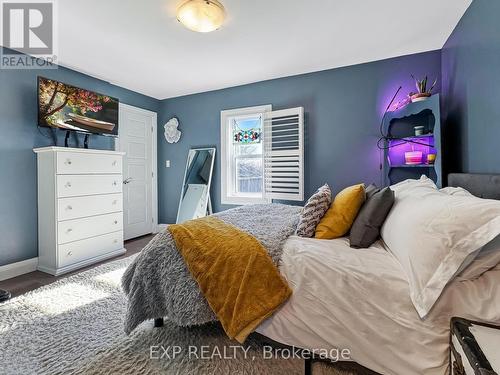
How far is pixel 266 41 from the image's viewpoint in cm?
255

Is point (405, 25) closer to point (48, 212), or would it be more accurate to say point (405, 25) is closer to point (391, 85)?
point (391, 85)

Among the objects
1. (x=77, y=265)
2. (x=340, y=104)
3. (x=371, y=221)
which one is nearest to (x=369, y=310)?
(x=371, y=221)

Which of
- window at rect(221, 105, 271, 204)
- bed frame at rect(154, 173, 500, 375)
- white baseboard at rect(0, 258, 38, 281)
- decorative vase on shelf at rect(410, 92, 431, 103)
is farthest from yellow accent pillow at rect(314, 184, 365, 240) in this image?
white baseboard at rect(0, 258, 38, 281)

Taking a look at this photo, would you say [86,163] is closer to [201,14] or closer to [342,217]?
[201,14]

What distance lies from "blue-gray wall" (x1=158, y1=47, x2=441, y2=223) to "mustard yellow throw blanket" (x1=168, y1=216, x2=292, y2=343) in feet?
7.29

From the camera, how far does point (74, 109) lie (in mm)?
2988

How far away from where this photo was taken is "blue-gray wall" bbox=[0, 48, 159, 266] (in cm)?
265

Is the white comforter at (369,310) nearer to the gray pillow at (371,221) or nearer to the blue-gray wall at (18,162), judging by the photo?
the gray pillow at (371,221)

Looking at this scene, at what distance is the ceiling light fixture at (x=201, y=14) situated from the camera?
1.91m

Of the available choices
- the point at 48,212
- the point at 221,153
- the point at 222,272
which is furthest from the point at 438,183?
the point at 48,212

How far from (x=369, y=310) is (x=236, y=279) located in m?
0.66

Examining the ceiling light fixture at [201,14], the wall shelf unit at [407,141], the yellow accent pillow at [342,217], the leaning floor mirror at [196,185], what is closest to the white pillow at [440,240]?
the yellow accent pillow at [342,217]

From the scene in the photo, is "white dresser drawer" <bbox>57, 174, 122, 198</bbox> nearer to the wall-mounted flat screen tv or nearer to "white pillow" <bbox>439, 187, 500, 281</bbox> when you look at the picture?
the wall-mounted flat screen tv

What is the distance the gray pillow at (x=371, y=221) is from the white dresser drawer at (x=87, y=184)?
9.79 feet
